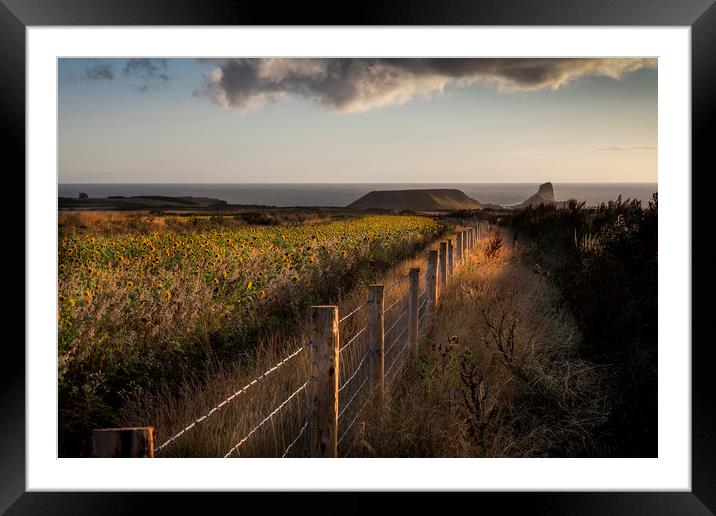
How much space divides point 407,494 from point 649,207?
16.5ft

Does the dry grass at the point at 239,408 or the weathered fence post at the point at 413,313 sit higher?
the weathered fence post at the point at 413,313

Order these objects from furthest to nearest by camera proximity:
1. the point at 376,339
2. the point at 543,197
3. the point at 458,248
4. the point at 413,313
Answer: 1. the point at 543,197
2. the point at 458,248
3. the point at 413,313
4. the point at 376,339

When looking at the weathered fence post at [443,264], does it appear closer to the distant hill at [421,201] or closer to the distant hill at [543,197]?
the distant hill at [421,201]

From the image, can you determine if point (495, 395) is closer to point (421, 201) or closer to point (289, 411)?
point (289, 411)

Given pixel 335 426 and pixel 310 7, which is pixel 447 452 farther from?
pixel 310 7

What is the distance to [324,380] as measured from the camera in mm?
3258

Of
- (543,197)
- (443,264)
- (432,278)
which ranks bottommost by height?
(432,278)

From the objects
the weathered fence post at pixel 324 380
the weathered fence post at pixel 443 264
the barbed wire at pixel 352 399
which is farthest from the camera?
the weathered fence post at pixel 443 264

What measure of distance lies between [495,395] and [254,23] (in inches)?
125

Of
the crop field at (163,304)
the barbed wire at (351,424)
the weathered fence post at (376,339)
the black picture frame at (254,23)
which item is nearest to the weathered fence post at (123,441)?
the black picture frame at (254,23)

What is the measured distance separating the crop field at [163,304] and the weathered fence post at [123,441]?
8.99 feet

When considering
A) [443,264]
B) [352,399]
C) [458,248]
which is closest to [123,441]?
[352,399]

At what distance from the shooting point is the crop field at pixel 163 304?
5.16m

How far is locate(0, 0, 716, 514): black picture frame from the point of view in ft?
10.8
